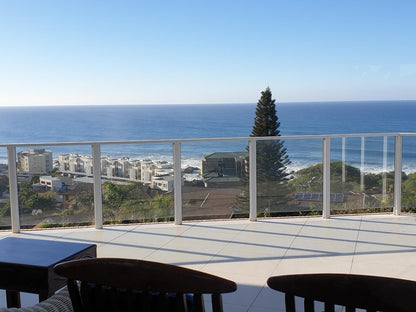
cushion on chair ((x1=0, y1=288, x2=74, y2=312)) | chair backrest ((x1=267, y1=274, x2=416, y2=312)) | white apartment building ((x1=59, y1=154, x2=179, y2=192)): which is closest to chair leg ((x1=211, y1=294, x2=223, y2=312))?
chair backrest ((x1=267, y1=274, x2=416, y2=312))

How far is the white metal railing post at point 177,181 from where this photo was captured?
19.2 feet

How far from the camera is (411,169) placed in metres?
6.20

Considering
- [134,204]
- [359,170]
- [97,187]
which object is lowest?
[134,204]

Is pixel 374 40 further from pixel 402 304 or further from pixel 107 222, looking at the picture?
pixel 402 304

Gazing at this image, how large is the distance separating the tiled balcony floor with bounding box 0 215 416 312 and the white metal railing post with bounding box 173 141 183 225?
156 mm

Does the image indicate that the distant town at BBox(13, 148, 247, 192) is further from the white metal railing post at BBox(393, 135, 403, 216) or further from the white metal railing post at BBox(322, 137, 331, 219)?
the white metal railing post at BBox(393, 135, 403, 216)

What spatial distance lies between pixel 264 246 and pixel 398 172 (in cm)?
224

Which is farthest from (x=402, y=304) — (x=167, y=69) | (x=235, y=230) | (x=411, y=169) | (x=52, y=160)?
(x=167, y=69)

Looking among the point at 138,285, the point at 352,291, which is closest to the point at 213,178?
→ the point at 138,285

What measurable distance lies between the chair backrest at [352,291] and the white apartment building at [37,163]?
4628 mm

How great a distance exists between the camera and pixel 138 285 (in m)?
1.53

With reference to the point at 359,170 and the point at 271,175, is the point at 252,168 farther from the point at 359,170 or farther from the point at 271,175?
the point at 359,170

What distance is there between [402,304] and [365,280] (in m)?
0.10

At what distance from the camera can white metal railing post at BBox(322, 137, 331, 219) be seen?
20.0 feet
